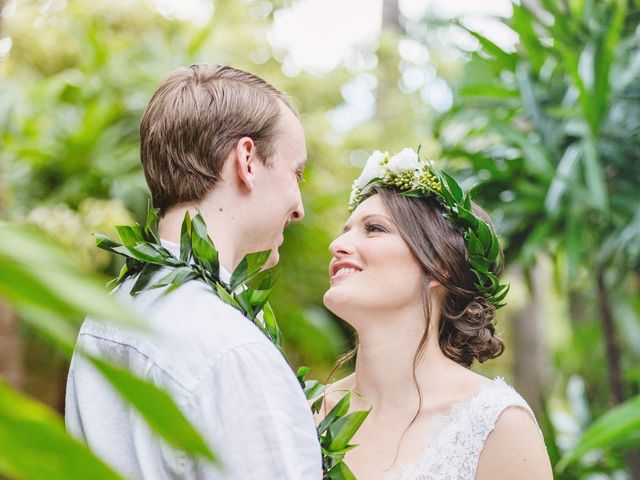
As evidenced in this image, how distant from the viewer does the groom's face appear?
1.61 m

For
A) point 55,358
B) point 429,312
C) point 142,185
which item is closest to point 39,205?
point 142,185

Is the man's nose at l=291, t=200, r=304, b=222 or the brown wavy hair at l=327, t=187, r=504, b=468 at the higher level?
the man's nose at l=291, t=200, r=304, b=222

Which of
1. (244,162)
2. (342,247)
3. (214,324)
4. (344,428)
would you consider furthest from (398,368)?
(214,324)

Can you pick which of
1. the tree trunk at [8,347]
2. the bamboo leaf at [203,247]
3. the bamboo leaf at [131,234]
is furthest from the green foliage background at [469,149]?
the tree trunk at [8,347]

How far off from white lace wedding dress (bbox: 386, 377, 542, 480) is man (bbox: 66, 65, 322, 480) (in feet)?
2.25

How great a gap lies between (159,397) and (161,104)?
1303mm

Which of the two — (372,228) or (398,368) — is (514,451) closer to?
(398,368)

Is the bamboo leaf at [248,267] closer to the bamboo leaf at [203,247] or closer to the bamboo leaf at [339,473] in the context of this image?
the bamboo leaf at [203,247]

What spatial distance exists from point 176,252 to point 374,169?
924 millimetres

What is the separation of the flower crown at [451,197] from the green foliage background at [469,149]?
62cm

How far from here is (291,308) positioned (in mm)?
5715

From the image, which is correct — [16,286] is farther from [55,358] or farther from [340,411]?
[55,358]

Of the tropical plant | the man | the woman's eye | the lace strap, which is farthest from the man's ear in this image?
the tropical plant

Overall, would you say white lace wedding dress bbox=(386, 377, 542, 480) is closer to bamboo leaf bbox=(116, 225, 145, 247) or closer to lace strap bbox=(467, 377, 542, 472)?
lace strap bbox=(467, 377, 542, 472)
